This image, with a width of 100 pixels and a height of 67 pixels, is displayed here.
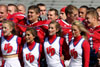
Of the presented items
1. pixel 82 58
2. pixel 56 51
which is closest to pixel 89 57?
pixel 82 58

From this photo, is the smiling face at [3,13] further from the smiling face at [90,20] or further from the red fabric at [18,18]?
the smiling face at [90,20]

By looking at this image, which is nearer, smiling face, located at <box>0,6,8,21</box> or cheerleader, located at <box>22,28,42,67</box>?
cheerleader, located at <box>22,28,42,67</box>

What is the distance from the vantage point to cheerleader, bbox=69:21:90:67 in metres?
5.89

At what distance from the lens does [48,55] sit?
6.11m

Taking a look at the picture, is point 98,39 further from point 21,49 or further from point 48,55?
point 21,49

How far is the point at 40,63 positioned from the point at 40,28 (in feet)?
2.05

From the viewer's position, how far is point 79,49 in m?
5.93

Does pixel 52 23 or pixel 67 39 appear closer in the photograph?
pixel 52 23

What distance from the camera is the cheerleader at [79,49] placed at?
5.89 m

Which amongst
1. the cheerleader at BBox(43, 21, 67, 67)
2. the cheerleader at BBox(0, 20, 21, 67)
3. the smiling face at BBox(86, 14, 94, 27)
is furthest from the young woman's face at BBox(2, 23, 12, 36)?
the smiling face at BBox(86, 14, 94, 27)

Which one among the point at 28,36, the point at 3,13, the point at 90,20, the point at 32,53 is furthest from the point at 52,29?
the point at 3,13

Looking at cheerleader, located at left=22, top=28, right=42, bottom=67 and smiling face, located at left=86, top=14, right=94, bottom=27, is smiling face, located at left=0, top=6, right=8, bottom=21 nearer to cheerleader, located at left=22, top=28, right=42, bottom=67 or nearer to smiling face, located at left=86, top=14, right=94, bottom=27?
cheerleader, located at left=22, top=28, right=42, bottom=67

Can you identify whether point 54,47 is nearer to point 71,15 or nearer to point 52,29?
point 52,29

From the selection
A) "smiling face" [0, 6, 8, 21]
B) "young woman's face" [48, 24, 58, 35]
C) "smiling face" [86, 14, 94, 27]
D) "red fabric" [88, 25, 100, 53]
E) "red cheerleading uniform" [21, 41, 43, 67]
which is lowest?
"red cheerleading uniform" [21, 41, 43, 67]
